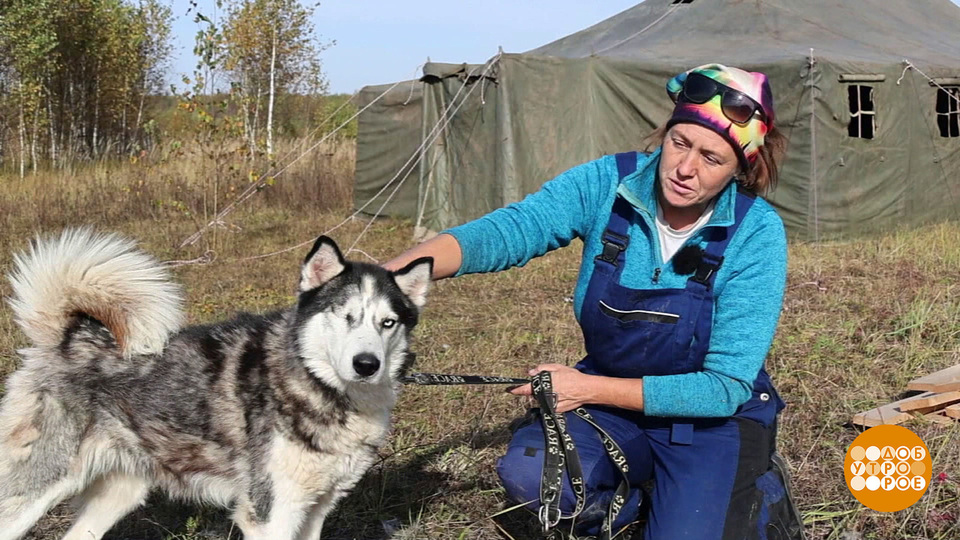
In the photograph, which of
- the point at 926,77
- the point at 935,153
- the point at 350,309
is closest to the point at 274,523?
the point at 350,309

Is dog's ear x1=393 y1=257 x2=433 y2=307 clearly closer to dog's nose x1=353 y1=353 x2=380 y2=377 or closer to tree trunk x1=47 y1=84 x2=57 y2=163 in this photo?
dog's nose x1=353 y1=353 x2=380 y2=377

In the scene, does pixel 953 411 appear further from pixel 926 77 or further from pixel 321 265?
pixel 926 77

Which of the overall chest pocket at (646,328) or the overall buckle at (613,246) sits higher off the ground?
the overall buckle at (613,246)

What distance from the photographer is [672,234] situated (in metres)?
2.73

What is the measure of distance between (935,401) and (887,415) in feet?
0.71

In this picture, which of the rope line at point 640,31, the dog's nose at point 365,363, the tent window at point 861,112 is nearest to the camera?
the dog's nose at point 365,363

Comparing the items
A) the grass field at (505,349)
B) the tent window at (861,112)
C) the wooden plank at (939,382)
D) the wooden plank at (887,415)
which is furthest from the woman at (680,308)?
the tent window at (861,112)

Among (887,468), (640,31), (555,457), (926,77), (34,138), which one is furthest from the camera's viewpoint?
(34,138)

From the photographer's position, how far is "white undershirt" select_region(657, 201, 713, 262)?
2705 millimetres

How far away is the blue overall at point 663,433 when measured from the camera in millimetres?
2598

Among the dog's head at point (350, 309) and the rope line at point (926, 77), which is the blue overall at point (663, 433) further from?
the rope line at point (926, 77)

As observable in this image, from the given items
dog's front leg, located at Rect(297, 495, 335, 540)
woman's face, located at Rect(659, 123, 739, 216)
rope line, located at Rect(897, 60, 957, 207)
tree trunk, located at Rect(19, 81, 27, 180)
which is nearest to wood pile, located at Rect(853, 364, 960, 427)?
woman's face, located at Rect(659, 123, 739, 216)

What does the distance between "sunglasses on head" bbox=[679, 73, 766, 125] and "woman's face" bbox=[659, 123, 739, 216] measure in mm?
75

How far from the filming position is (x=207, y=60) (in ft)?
28.0
